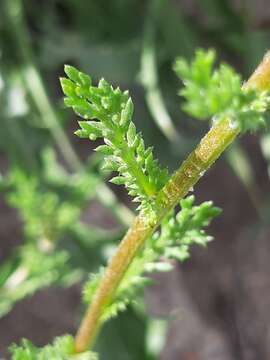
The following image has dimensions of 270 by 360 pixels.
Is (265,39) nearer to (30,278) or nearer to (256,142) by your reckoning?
(256,142)

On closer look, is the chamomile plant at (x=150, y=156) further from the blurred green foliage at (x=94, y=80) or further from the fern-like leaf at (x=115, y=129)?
the blurred green foliage at (x=94, y=80)

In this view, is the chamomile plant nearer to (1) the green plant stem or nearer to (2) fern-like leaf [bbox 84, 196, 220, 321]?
(2) fern-like leaf [bbox 84, 196, 220, 321]

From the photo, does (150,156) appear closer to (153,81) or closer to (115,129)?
(115,129)

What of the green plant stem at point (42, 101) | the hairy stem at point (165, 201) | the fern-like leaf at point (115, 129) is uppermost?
the green plant stem at point (42, 101)

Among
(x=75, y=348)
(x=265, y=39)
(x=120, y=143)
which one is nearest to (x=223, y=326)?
(x=265, y=39)

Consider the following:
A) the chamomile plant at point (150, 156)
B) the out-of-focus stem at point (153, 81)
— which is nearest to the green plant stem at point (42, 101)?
the out-of-focus stem at point (153, 81)

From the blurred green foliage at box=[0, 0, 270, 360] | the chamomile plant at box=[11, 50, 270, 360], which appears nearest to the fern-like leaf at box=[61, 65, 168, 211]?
the chamomile plant at box=[11, 50, 270, 360]

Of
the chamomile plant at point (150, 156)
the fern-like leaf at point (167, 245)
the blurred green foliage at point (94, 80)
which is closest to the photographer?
the chamomile plant at point (150, 156)
